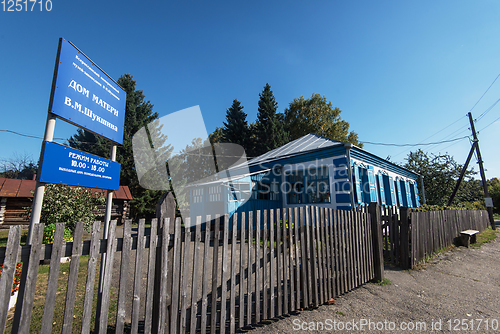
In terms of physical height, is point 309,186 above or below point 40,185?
above

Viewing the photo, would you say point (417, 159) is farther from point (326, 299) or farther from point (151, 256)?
point (151, 256)

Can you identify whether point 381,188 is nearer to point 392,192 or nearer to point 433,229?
point 392,192

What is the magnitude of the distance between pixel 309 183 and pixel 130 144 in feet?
66.3

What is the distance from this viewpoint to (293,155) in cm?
1090

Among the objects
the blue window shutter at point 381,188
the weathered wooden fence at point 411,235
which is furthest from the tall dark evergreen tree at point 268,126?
the weathered wooden fence at point 411,235

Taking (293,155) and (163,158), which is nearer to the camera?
(293,155)

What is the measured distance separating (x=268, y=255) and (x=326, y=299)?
1.42 metres

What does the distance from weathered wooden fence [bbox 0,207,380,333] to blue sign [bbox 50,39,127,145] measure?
1803 mm

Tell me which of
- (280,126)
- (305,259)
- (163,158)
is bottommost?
(305,259)

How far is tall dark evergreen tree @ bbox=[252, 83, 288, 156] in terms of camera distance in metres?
29.0

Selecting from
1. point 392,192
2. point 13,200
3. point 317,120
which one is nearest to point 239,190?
point 392,192

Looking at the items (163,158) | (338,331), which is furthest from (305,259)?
(163,158)

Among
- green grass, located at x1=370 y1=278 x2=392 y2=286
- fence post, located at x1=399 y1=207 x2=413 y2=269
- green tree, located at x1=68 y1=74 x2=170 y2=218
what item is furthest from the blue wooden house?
green tree, located at x1=68 y1=74 x2=170 y2=218

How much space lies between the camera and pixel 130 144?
24.3 metres
